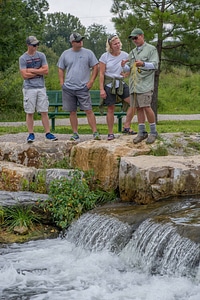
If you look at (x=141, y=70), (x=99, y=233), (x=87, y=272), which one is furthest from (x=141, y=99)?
(x=87, y=272)

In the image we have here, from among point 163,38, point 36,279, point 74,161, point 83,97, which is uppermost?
point 163,38

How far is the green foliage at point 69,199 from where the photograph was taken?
25.6ft

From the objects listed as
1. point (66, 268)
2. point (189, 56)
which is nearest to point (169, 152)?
point (66, 268)

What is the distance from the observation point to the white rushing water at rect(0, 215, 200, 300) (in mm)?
5703

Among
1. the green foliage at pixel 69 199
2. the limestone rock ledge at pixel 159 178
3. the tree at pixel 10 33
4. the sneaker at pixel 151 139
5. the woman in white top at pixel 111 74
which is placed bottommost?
the green foliage at pixel 69 199

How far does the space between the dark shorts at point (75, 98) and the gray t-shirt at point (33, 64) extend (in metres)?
0.43

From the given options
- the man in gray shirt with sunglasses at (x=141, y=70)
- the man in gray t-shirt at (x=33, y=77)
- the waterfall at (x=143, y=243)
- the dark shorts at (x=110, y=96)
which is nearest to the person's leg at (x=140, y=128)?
the man in gray shirt with sunglasses at (x=141, y=70)

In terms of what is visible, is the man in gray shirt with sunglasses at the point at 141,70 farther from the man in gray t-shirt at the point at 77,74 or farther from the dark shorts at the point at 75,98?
the dark shorts at the point at 75,98

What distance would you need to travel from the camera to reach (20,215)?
308 inches

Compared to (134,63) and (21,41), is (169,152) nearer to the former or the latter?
(134,63)

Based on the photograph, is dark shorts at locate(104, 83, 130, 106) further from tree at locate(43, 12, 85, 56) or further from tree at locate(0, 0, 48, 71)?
tree at locate(43, 12, 85, 56)

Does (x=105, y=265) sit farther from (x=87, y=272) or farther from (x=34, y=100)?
(x=34, y=100)

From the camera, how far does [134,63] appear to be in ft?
27.1

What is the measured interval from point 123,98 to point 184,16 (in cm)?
690
